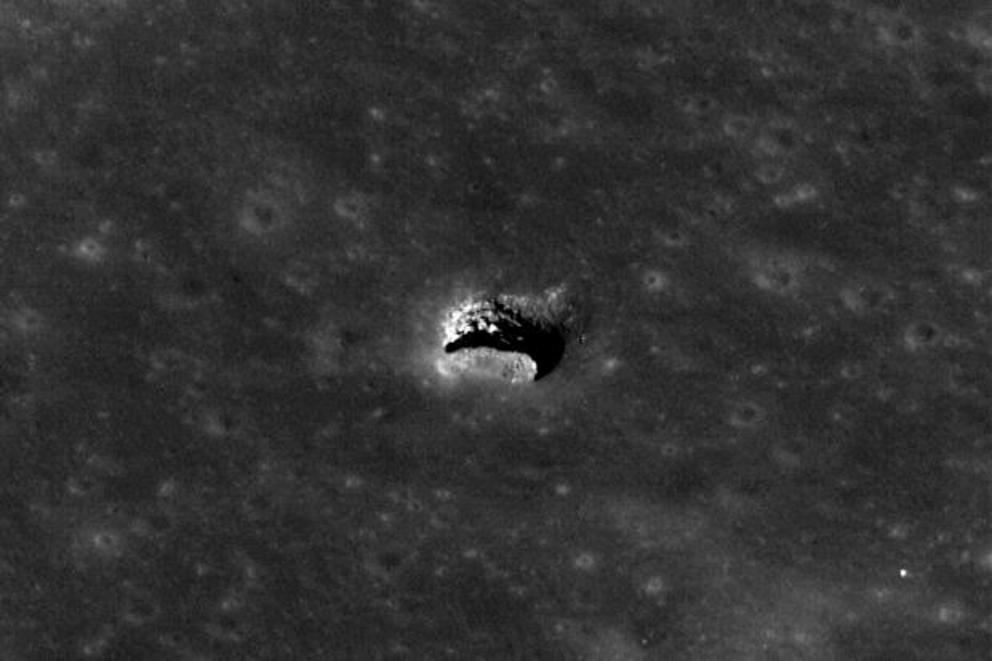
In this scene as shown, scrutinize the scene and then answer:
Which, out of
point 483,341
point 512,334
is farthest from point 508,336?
point 483,341

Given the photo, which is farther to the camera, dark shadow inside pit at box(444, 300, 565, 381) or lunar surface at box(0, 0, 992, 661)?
dark shadow inside pit at box(444, 300, 565, 381)

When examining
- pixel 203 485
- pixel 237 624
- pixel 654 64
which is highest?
pixel 654 64

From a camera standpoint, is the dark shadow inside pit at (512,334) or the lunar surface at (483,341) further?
the dark shadow inside pit at (512,334)

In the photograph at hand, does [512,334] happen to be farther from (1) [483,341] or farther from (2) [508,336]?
(1) [483,341]

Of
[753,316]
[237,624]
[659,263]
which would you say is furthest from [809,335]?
[237,624]

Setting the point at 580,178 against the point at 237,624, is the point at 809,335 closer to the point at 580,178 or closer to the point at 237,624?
the point at 580,178

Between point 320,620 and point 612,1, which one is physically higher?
point 612,1
